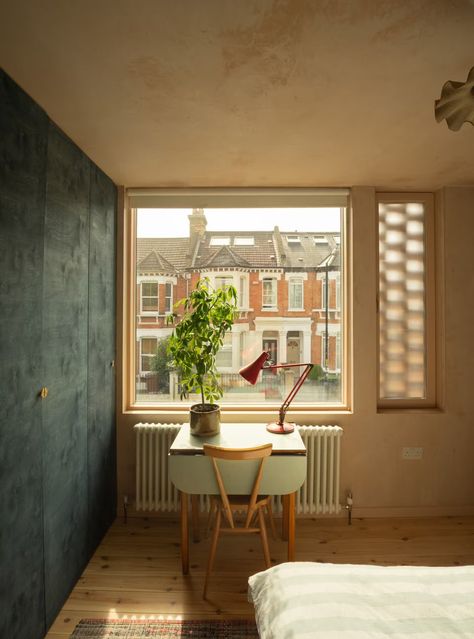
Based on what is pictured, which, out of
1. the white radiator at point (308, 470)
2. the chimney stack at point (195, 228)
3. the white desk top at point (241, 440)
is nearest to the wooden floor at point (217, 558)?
the white radiator at point (308, 470)

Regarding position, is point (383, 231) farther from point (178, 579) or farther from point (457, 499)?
point (178, 579)

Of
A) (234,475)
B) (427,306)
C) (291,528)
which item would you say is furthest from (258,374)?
(427,306)

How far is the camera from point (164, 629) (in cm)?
195

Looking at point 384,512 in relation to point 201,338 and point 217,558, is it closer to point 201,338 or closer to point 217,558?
point 217,558

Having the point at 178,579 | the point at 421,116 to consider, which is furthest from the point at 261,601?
the point at 421,116

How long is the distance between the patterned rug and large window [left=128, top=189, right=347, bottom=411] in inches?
54.3

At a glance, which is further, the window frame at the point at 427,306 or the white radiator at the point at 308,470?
the window frame at the point at 427,306

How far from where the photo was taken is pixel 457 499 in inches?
118

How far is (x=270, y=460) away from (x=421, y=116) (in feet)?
6.18

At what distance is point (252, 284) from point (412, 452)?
167 centimetres

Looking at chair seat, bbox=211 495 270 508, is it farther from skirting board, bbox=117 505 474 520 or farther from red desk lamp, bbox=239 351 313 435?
skirting board, bbox=117 505 474 520

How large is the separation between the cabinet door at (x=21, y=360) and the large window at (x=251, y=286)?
1.28m

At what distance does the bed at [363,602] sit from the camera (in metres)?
1.15

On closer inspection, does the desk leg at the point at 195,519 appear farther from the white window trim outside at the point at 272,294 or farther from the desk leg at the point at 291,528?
the white window trim outside at the point at 272,294
